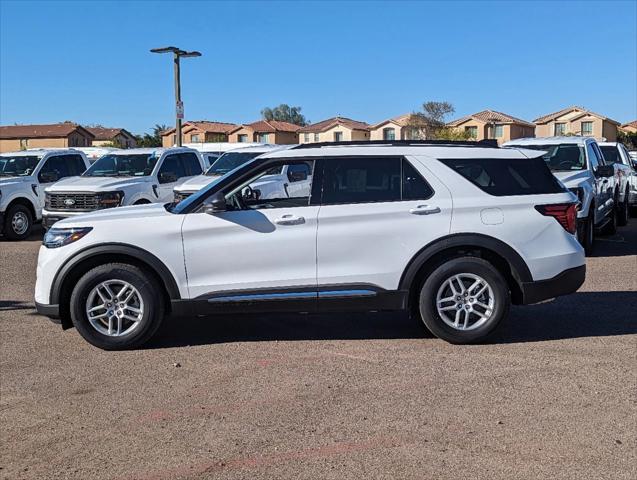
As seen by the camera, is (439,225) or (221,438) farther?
(439,225)

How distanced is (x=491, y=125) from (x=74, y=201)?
228 feet

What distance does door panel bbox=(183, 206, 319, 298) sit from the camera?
6.59 meters

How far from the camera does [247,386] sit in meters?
5.63

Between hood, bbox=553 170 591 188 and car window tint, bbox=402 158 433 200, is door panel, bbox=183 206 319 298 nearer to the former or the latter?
car window tint, bbox=402 158 433 200

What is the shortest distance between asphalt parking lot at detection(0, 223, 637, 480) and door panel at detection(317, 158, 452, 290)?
68cm

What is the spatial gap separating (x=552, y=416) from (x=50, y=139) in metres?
83.1

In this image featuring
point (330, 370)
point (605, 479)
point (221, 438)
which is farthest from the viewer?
point (330, 370)

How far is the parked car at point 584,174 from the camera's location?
476 inches

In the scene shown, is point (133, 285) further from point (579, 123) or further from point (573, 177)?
point (579, 123)

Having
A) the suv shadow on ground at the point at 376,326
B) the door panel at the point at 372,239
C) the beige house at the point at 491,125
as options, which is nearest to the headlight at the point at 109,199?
the suv shadow on ground at the point at 376,326

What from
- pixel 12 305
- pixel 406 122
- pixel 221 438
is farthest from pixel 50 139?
pixel 221 438

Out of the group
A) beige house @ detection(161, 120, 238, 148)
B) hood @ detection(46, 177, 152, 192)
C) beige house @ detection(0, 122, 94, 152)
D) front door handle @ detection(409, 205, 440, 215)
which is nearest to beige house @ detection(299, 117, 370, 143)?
beige house @ detection(161, 120, 238, 148)

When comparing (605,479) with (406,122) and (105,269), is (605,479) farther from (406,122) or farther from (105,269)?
(406,122)

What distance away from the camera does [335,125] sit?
84.7 meters
